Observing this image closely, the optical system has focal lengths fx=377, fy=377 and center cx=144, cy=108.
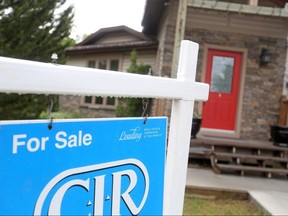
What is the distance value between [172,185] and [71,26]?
744 cm

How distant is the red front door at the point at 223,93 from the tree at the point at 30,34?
10.9ft

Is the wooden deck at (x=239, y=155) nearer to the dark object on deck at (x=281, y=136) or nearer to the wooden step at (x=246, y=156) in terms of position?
the wooden step at (x=246, y=156)

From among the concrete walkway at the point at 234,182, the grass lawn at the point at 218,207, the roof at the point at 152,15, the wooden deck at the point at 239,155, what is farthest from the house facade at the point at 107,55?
the grass lawn at the point at 218,207

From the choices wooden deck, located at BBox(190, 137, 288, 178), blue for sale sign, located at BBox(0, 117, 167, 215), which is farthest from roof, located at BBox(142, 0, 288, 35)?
blue for sale sign, located at BBox(0, 117, 167, 215)

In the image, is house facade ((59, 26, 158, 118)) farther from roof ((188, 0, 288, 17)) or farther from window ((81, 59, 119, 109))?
roof ((188, 0, 288, 17))

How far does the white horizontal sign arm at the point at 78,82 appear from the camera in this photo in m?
0.90

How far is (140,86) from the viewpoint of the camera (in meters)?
1.23

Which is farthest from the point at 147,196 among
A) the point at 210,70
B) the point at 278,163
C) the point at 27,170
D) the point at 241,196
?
the point at 210,70

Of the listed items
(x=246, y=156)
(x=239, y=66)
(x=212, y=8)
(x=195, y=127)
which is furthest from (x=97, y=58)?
(x=246, y=156)

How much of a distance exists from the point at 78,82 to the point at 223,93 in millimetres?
7465

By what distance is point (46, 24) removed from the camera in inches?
331

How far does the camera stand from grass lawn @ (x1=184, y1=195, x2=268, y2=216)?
4.55m

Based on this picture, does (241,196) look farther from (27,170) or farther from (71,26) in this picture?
(71,26)

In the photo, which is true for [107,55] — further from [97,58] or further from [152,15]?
[152,15]
